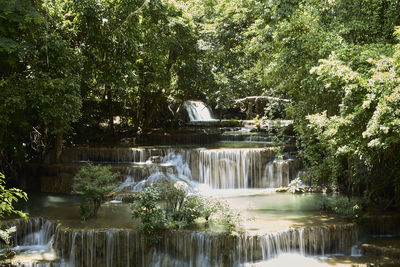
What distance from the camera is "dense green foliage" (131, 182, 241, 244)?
34.3 ft

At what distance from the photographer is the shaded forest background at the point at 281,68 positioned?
10625 millimetres

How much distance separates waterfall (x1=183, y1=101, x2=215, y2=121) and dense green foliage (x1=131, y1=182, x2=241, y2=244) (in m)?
19.1

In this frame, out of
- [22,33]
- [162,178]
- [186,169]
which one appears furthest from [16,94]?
[186,169]

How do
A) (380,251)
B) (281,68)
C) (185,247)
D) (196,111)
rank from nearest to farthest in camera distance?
(185,247) → (380,251) → (281,68) → (196,111)

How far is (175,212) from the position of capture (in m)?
11.1

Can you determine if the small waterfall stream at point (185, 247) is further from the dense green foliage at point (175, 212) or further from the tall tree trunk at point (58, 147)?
the tall tree trunk at point (58, 147)

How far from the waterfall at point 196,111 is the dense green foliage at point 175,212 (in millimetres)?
19095

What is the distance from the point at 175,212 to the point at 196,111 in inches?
809

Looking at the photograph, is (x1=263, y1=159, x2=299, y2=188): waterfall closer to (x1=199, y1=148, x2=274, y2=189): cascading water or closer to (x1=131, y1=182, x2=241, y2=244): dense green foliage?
(x1=199, y1=148, x2=274, y2=189): cascading water

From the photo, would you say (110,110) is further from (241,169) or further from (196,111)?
(241,169)

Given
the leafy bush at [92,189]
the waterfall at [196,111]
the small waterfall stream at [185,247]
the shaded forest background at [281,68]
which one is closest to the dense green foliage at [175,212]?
the small waterfall stream at [185,247]

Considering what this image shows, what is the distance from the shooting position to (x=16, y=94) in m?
13.0

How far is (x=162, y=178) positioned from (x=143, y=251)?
18.0 feet

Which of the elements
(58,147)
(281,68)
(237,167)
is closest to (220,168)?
(237,167)
